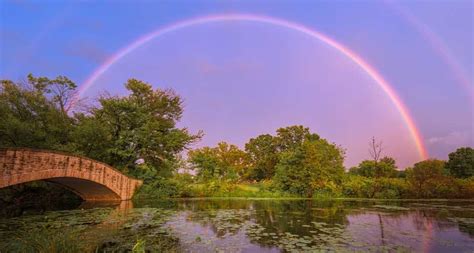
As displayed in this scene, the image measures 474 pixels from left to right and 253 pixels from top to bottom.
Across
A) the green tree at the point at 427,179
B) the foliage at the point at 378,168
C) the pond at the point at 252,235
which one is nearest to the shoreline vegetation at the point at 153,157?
the green tree at the point at 427,179

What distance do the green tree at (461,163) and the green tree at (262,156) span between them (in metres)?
26.4

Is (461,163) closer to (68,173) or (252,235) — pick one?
(252,235)

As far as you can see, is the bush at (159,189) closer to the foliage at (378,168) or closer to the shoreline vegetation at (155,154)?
the shoreline vegetation at (155,154)

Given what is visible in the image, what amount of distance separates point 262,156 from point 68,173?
3932cm

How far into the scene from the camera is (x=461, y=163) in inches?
1854

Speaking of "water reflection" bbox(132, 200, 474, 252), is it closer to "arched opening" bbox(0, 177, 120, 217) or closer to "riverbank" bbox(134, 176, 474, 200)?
"arched opening" bbox(0, 177, 120, 217)

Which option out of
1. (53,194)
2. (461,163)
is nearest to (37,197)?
(53,194)

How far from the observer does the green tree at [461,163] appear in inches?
1810

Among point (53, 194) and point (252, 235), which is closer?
point (252, 235)

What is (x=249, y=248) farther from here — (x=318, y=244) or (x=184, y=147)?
(x=184, y=147)

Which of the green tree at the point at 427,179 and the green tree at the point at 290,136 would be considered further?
the green tree at the point at 290,136

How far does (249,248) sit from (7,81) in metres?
24.1

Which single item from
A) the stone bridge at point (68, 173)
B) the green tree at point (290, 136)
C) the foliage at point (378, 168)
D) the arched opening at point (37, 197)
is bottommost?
the arched opening at point (37, 197)

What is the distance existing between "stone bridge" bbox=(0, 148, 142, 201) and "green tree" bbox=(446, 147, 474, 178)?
150 ft
